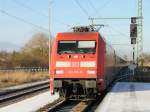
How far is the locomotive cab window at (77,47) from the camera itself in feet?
67.8

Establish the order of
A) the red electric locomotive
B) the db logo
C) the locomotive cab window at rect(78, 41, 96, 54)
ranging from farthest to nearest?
the locomotive cab window at rect(78, 41, 96, 54), the db logo, the red electric locomotive

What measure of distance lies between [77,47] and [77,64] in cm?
86

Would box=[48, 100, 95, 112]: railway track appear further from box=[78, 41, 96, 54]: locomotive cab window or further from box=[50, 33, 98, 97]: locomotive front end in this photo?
box=[78, 41, 96, 54]: locomotive cab window

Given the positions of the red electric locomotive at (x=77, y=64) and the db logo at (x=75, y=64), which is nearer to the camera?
the red electric locomotive at (x=77, y=64)

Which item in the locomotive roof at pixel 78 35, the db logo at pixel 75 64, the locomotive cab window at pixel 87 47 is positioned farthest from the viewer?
the locomotive roof at pixel 78 35

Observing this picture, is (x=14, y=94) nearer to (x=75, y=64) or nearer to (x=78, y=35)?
(x=75, y=64)

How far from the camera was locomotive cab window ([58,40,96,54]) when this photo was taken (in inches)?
814

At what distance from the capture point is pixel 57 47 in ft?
68.5

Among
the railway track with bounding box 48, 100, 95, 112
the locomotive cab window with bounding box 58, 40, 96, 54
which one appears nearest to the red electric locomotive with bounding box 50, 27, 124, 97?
the locomotive cab window with bounding box 58, 40, 96, 54

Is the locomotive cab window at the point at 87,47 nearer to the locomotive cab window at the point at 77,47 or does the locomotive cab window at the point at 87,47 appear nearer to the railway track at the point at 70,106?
the locomotive cab window at the point at 77,47

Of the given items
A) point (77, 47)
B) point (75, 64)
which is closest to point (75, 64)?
point (75, 64)

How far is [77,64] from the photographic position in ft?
67.3

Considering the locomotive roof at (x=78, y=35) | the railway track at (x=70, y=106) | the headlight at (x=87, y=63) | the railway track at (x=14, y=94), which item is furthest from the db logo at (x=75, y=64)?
the railway track at (x=14, y=94)

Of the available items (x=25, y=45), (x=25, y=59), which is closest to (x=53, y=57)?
(x=25, y=59)
